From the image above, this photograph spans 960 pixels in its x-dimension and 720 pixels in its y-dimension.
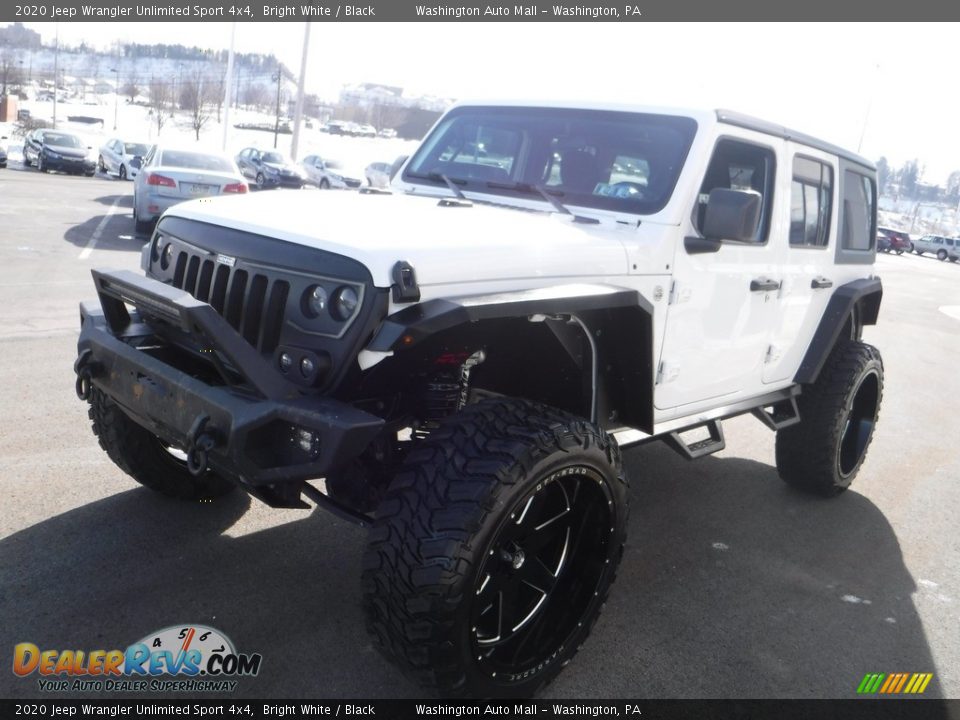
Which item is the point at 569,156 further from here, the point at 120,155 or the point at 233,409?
the point at 120,155

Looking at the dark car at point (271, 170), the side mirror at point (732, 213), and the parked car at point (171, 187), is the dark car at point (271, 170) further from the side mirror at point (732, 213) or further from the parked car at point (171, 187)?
the side mirror at point (732, 213)

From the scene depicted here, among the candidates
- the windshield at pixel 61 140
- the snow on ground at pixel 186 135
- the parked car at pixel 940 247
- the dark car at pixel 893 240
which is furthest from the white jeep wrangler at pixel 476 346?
the parked car at pixel 940 247

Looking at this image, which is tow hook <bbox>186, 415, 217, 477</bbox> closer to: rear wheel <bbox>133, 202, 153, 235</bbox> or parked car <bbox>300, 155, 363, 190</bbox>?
rear wheel <bbox>133, 202, 153, 235</bbox>

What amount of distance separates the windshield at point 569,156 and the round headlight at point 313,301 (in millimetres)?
1487

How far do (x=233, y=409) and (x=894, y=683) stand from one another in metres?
2.82

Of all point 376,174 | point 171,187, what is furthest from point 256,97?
point 171,187

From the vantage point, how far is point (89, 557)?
368cm

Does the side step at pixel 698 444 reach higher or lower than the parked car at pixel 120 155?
higher

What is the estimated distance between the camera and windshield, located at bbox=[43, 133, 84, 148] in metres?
28.9

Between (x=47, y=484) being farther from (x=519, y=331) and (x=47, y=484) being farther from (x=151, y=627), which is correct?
(x=519, y=331)

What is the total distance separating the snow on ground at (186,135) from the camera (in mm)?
49806

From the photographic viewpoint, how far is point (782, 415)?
16.6ft

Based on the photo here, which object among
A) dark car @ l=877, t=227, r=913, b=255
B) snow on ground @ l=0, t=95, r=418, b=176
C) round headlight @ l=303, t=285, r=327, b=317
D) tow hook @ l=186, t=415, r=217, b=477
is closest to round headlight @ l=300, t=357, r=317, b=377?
round headlight @ l=303, t=285, r=327, b=317

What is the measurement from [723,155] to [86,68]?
185m
